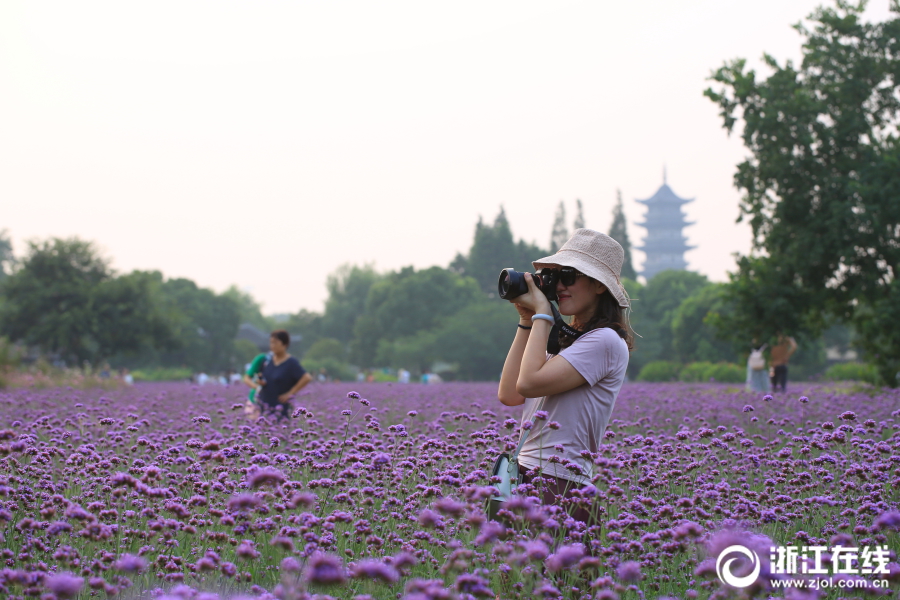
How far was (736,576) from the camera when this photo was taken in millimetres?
2324

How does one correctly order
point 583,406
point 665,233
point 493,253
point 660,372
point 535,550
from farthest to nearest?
point 665,233
point 493,253
point 660,372
point 583,406
point 535,550

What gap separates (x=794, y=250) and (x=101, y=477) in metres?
14.4

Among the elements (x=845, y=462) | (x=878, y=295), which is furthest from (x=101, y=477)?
(x=878, y=295)

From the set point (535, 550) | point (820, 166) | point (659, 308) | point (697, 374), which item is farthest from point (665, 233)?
point (535, 550)

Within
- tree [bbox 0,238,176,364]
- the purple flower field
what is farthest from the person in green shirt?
Answer: tree [bbox 0,238,176,364]

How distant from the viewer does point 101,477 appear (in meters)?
4.05

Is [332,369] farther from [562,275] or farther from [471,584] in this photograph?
[471,584]

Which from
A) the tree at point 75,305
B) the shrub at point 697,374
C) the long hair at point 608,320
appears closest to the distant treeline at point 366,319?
the tree at point 75,305

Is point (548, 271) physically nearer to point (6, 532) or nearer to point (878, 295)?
point (6, 532)

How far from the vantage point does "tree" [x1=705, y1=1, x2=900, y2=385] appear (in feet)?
50.5

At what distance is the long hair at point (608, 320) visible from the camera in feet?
10.3

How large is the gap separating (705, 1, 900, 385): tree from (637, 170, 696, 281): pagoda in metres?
119

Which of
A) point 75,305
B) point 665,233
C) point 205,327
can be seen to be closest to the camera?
point 75,305

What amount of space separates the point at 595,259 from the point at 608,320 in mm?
233
